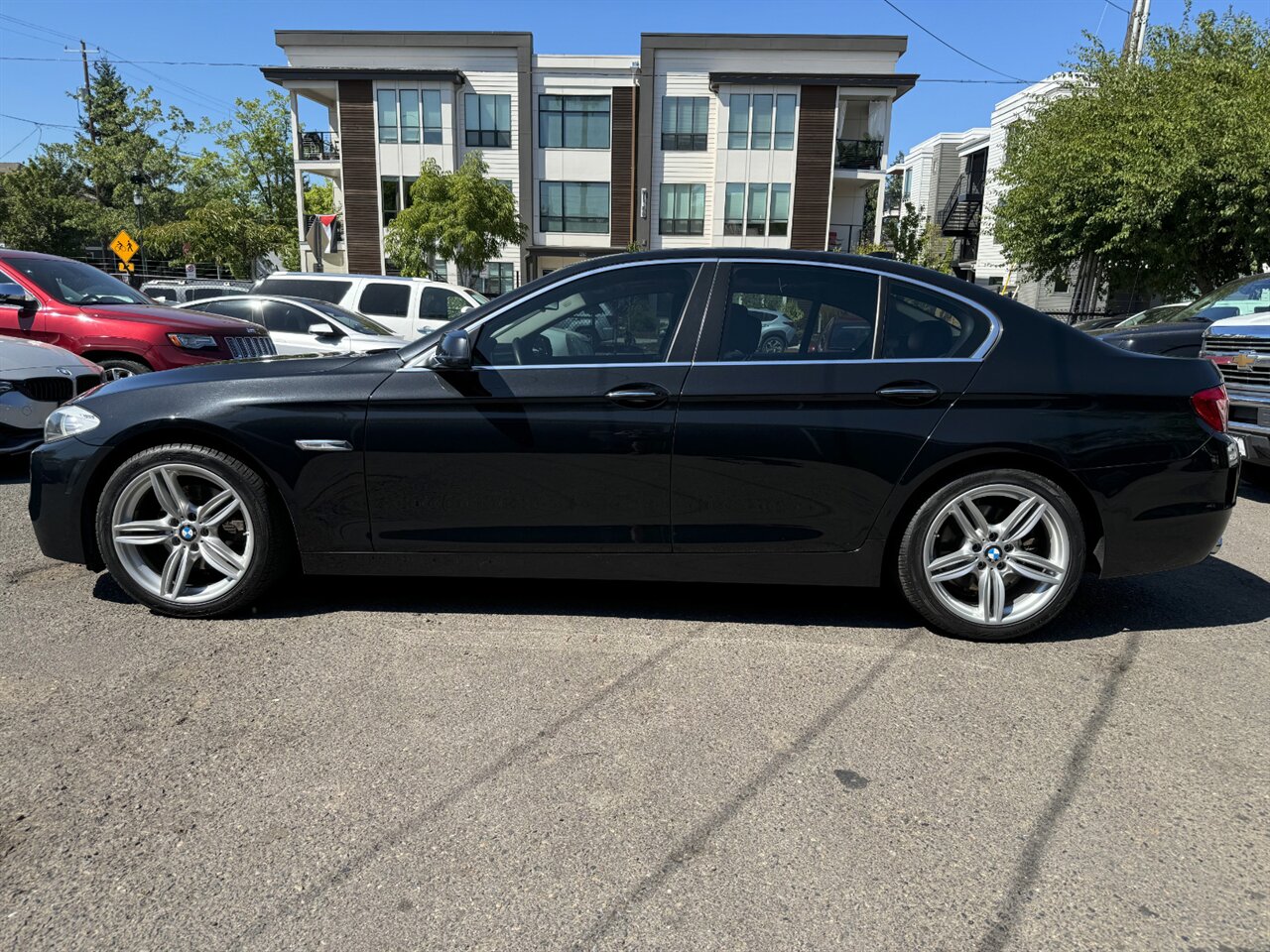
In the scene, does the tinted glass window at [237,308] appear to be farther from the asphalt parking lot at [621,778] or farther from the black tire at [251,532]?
the black tire at [251,532]

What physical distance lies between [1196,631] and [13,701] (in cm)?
497

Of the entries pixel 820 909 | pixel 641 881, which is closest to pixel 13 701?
pixel 641 881

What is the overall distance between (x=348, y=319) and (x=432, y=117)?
89.6 ft

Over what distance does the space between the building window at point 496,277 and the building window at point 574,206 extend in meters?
2.31

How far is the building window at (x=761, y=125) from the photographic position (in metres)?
35.0

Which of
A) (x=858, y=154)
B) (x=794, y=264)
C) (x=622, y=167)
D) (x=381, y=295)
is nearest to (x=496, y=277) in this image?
(x=622, y=167)

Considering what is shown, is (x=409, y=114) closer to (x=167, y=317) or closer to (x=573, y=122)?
(x=573, y=122)

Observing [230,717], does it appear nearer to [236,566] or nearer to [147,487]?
[236,566]

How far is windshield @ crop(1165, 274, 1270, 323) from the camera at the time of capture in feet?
29.1

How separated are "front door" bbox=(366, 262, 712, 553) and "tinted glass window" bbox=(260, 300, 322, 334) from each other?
7968 mm

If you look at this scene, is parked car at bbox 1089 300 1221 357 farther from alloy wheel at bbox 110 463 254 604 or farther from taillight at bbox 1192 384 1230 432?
alloy wheel at bbox 110 463 254 604

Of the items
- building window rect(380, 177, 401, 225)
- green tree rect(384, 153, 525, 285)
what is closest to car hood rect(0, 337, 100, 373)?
green tree rect(384, 153, 525, 285)

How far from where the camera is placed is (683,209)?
1432 inches

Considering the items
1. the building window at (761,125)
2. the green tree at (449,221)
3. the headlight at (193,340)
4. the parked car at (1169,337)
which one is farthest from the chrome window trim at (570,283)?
the building window at (761,125)
